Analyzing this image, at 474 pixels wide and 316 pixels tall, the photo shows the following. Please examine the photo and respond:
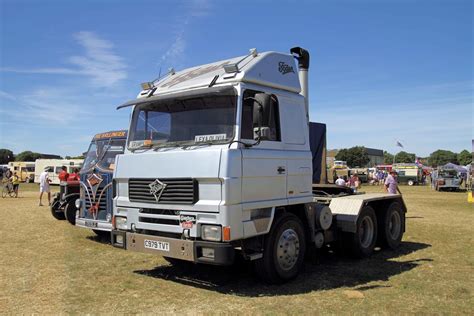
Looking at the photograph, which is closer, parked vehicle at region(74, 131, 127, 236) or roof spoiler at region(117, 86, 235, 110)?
roof spoiler at region(117, 86, 235, 110)

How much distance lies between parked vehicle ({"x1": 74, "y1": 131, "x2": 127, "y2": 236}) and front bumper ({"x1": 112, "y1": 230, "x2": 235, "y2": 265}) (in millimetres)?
3520

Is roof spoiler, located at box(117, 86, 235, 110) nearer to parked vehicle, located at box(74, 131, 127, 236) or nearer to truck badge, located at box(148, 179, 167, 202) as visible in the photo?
truck badge, located at box(148, 179, 167, 202)

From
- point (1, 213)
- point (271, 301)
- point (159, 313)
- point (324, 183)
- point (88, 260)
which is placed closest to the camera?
point (159, 313)

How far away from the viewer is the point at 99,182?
10.1 metres

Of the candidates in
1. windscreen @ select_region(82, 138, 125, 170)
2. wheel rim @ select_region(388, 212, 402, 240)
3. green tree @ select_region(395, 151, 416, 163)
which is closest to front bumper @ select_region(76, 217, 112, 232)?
windscreen @ select_region(82, 138, 125, 170)

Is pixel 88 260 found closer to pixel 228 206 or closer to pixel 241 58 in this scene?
pixel 228 206

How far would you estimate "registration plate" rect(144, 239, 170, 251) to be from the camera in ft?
19.4

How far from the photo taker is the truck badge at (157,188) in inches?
238

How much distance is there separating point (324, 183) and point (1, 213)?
12984mm

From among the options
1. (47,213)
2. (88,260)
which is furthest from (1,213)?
(88,260)

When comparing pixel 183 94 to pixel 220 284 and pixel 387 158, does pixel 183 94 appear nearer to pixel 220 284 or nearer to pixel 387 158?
pixel 220 284

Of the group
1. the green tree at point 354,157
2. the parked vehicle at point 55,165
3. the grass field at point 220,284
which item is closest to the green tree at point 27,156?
the parked vehicle at point 55,165

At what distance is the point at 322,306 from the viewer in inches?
214

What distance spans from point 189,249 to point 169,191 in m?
0.87
